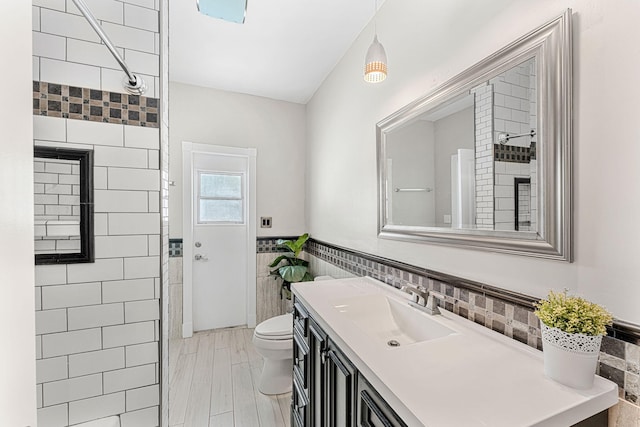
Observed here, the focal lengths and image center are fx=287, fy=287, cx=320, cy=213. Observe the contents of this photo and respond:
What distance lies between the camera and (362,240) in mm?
2100

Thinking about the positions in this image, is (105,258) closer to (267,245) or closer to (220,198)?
(220,198)

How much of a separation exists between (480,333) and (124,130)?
1876 mm

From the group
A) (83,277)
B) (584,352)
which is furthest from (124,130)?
(584,352)

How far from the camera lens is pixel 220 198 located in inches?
125

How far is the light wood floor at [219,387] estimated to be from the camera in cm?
188

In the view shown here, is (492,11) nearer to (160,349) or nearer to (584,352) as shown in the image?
(584,352)

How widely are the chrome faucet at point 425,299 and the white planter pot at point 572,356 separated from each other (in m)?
0.49

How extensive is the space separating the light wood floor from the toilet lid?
467 mm

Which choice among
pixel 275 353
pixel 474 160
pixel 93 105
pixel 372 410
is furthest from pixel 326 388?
pixel 93 105

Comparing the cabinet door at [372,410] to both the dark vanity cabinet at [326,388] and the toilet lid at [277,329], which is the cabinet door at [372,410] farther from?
the toilet lid at [277,329]

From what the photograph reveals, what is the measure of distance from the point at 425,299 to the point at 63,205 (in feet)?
5.85

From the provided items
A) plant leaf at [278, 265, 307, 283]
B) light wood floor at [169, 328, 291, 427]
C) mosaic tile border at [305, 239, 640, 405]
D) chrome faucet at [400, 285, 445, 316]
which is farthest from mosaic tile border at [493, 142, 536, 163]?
plant leaf at [278, 265, 307, 283]

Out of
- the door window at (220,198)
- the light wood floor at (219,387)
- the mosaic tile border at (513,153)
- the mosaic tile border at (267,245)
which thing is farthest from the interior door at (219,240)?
the mosaic tile border at (513,153)

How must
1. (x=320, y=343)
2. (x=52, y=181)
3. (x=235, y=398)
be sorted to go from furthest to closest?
(x=235, y=398)
(x=52, y=181)
(x=320, y=343)
